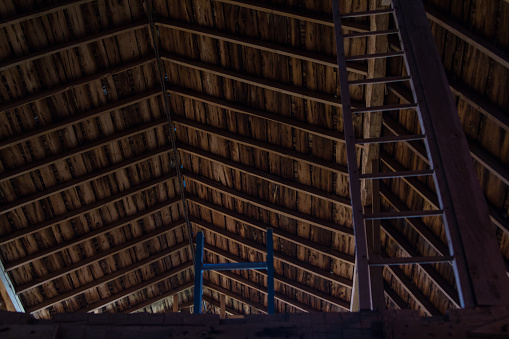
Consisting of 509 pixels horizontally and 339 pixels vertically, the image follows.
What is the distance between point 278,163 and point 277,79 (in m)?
1.43

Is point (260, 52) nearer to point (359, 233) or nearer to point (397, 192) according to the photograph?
point (397, 192)

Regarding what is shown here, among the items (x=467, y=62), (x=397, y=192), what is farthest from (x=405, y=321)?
(x=397, y=192)

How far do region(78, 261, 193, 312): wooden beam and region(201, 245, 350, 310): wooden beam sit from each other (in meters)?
0.80

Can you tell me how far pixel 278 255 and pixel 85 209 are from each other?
3258 millimetres

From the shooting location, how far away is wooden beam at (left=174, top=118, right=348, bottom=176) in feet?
25.4

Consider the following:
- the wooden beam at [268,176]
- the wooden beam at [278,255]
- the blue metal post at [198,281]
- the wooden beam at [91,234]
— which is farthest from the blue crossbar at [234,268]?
the wooden beam at [91,234]

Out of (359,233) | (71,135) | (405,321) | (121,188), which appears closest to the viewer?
(405,321)

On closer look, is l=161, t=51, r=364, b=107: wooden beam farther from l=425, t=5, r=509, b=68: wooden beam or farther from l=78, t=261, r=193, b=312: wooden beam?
l=78, t=261, r=193, b=312: wooden beam

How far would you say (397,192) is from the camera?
7.24 meters

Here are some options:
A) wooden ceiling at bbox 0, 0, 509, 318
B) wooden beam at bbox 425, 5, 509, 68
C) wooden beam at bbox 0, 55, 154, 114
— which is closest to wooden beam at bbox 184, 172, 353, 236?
wooden ceiling at bbox 0, 0, 509, 318

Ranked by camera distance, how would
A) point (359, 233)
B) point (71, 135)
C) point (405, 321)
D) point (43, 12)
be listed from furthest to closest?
point (71, 135) → point (43, 12) → point (359, 233) → point (405, 321)

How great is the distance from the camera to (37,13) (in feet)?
22.3

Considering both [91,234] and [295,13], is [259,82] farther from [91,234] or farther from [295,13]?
[91,234]

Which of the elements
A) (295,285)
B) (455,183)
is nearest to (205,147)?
(295,285)
